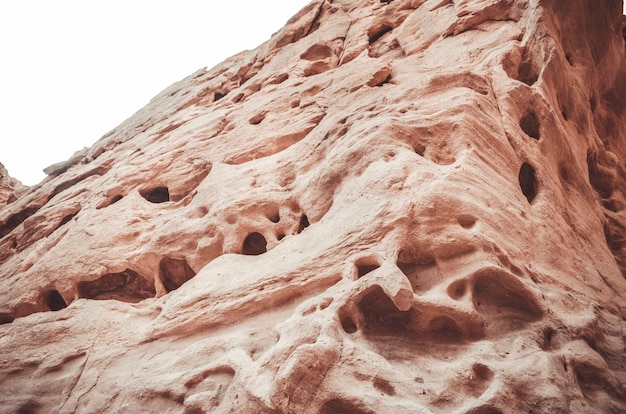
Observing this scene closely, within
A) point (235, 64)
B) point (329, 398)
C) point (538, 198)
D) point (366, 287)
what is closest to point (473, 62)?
point (538, 198)

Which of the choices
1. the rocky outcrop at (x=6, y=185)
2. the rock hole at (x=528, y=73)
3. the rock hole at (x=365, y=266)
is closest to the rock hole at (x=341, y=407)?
the rock hole at (x=365, y=266)

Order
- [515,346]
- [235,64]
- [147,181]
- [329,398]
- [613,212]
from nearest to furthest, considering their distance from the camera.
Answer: [329,398] → [515,346] → [613,212] → [147,181] → [235,64]

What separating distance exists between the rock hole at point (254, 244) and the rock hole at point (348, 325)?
2.91 meters

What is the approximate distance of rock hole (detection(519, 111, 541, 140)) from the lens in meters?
6.78

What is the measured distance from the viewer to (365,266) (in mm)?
4543

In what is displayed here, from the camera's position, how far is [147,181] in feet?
30.4

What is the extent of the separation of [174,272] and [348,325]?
4.10 metres

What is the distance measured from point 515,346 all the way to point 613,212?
5630 millimetres

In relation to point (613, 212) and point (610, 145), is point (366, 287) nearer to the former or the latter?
point (613, 212)

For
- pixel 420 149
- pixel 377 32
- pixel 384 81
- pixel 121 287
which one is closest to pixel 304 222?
pixel 420 149

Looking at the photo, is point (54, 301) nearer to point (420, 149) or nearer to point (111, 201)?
point (111, 201)

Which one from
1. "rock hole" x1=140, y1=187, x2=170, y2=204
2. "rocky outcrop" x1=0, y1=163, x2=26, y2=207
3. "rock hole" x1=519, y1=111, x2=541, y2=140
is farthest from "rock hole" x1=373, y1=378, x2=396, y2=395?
"rocky outcrop" x1=0, y1=163, x2=26, y2=207

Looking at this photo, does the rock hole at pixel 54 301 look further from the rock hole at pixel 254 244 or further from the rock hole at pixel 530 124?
the rock hole at pixel 530 124

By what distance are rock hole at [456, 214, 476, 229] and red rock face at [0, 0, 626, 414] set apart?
0.07ft
